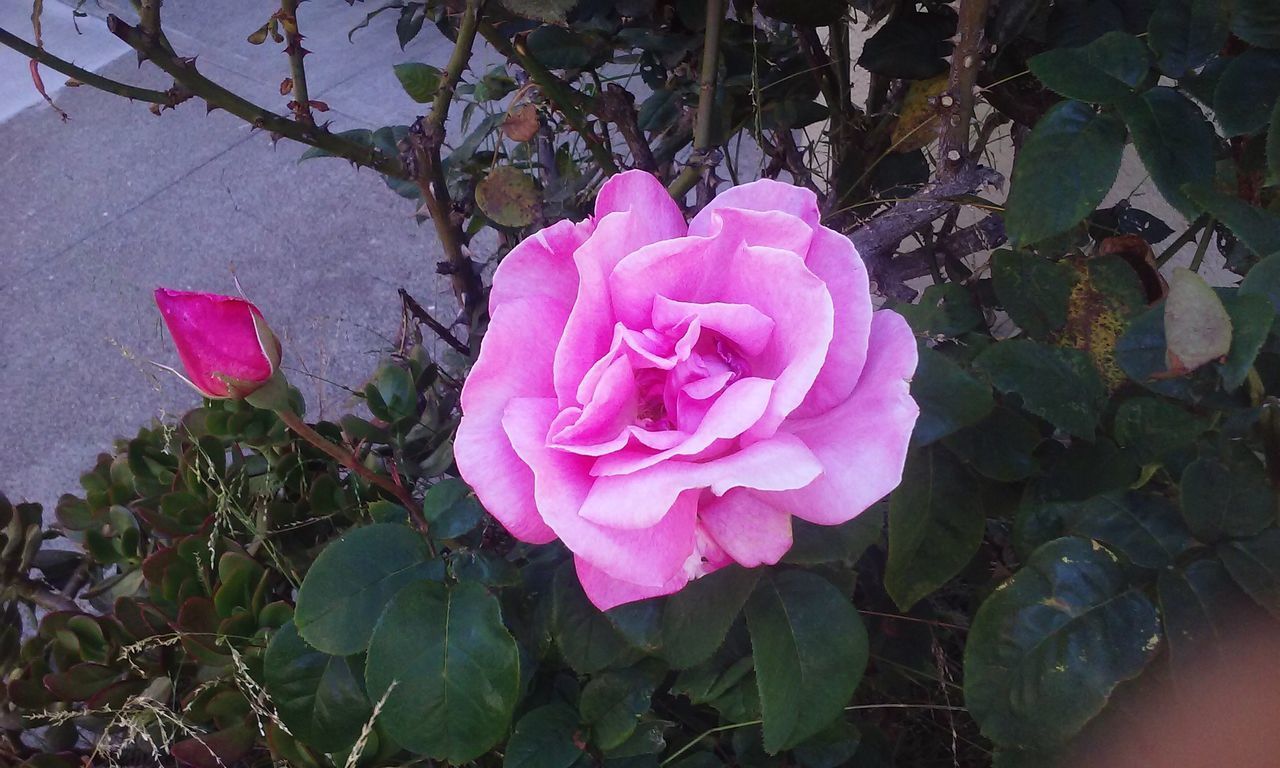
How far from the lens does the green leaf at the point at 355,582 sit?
0.52m

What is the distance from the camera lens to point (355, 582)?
21.0 inches

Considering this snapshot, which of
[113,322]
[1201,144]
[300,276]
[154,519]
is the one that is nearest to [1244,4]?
[1201,144]

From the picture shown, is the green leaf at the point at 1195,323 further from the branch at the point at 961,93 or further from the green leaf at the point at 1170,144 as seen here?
the branch at the point at 961,93

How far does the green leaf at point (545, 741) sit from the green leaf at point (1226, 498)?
368 mm

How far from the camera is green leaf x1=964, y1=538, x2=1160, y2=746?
0.44m

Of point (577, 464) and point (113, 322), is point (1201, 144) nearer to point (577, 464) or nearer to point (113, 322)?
point (577, 464)

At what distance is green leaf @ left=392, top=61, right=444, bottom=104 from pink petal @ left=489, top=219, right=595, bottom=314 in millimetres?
398

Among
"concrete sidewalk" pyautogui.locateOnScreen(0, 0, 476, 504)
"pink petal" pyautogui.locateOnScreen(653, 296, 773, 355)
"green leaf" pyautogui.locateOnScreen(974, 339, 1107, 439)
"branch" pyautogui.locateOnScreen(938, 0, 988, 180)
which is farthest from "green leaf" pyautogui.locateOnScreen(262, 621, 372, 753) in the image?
"concrete sidewalk" pyautogui.locateOnScreen(0, 0, 476, 504)

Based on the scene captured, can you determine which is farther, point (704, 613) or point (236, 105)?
point (236, 105)

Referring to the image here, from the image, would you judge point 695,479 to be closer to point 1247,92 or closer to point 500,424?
point 500,424

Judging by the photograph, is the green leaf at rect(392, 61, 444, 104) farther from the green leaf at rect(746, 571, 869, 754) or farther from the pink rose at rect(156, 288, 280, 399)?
the green leaf at rect(746, 571, 869, 754)

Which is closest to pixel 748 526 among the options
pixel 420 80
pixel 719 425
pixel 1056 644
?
pixel 719 425

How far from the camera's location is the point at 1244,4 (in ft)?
1.81

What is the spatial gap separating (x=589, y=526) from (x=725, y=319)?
11 cm
